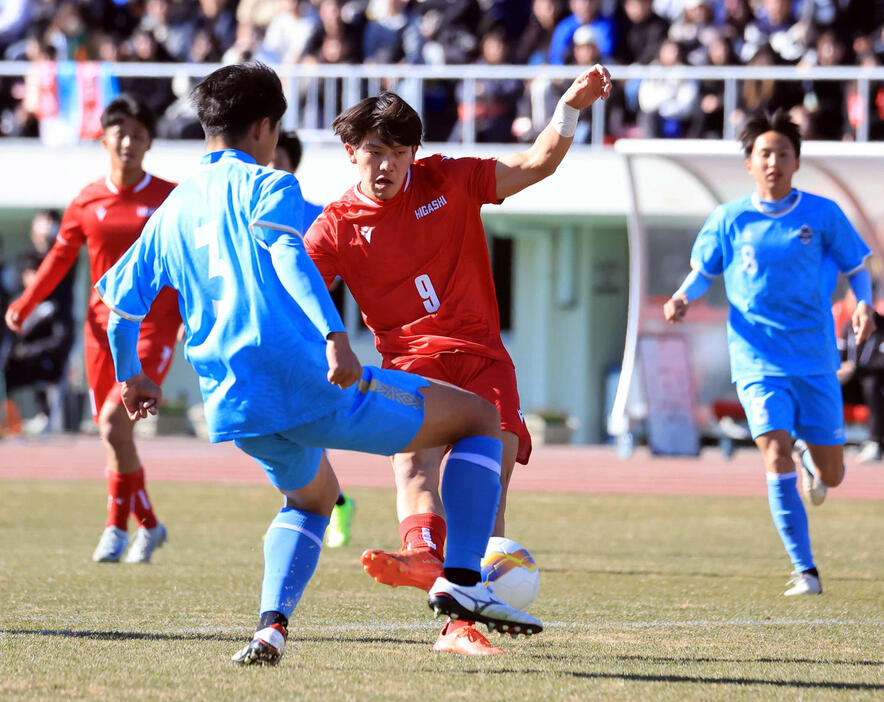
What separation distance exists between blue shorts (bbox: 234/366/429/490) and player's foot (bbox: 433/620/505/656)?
0.89 metres

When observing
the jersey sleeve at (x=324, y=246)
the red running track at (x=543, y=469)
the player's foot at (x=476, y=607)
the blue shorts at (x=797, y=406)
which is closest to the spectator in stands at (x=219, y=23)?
the red running track at (x=543, y=469)

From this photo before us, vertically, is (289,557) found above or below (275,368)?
below

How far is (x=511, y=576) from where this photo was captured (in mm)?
5250

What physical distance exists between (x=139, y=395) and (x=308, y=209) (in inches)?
80.3

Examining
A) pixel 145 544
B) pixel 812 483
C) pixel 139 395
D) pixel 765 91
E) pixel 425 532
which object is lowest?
pixel 145 544

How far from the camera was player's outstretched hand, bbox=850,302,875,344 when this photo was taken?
7.27 metres

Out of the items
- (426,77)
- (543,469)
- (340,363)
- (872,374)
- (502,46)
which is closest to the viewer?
(340,363)

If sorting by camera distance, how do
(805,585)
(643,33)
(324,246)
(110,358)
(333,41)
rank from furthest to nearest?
(333,41), (643,33), (110,358), (805,585), (324,246)

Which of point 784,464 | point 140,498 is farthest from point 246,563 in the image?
point 784,464

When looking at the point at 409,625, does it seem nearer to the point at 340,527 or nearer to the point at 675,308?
the point at 675,308

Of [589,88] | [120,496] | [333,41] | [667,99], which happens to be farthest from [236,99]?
[333,41]

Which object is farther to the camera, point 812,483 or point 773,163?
point 812,483

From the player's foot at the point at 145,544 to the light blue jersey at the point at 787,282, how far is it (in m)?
3.26

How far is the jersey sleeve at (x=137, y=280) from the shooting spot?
4.83m
